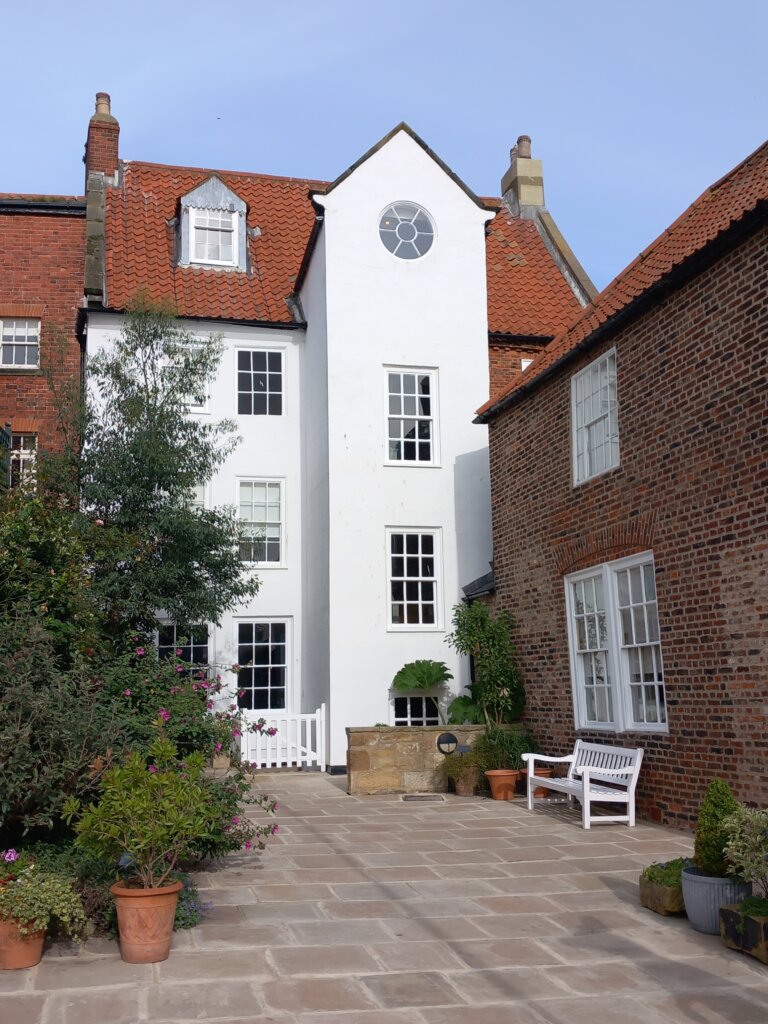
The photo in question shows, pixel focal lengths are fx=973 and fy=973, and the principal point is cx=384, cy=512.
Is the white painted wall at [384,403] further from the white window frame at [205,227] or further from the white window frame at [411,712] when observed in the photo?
the white window frame at [205,227]

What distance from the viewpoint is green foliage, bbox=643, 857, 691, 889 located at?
706cm

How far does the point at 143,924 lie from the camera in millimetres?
5961

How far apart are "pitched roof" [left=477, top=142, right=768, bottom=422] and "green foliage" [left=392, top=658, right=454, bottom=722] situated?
498 cm

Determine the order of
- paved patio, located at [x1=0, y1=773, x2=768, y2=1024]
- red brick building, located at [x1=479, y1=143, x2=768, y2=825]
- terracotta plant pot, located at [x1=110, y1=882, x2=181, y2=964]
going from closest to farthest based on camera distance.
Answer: paved patio, located at [x1=0, y1=773, x2=768, y2=1024] < terracotta plant pot, located at [x1=110, y1=882, x2=181, y2=964] < red brick building, located at [x1=479, y1=143, x2=768, y2=825]

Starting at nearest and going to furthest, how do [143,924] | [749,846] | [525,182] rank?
1. [143,924]
2. [749,846]
3. [525,182]

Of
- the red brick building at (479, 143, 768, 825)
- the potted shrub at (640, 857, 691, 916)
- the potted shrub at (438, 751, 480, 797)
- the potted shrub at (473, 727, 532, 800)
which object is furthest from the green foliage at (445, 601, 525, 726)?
the potted shrub at (640, 857, 691, 916)

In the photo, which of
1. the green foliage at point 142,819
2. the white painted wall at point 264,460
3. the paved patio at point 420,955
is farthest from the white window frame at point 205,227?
the green foliage at point 142,819

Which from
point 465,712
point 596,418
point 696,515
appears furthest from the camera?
point 465,712

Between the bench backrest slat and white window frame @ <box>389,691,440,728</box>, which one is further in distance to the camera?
white window frame @ <box>389,691,440,728</box>

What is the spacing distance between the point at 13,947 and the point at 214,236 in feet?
53.9

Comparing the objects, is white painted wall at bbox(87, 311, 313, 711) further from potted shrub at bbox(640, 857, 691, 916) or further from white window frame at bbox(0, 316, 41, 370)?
potted shrub at bbox(640, 857, 691, 916)

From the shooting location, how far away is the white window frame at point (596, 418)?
12.0m

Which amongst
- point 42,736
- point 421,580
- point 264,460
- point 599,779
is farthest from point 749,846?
point 264,460

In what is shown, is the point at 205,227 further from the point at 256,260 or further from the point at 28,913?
the point at 28,913
